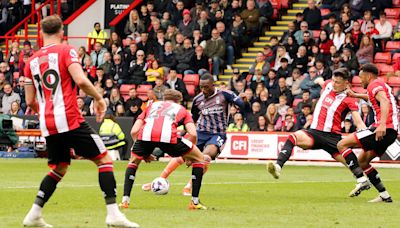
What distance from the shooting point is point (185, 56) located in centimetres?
3366

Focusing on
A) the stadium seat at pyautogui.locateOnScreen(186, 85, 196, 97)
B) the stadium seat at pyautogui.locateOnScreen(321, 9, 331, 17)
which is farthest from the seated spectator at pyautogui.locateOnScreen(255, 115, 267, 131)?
the stadium seat at pyautogui.locateOnScreen(321, 9, 331, 17)

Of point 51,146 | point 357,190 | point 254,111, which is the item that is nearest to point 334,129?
point 357,190

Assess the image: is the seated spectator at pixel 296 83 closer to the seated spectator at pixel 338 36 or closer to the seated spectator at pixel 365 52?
the seated spectator at pixel 338 36

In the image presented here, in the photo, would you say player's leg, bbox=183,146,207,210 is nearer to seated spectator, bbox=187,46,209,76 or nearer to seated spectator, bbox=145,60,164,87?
seated spectator, bbox=145,60,164,87

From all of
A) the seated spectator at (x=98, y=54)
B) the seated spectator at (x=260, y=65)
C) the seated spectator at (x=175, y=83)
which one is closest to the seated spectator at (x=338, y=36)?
the seated spectator at (x=260, y=65)

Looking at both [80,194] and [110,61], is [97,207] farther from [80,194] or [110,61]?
[110,61]

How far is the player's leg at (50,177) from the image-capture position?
10.8 meters

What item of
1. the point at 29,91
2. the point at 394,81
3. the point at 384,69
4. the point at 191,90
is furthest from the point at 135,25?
the point at 29,91

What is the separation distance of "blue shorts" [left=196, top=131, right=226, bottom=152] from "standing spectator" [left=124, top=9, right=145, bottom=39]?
760 inches

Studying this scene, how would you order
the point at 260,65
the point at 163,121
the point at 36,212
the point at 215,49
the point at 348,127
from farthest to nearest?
the point at 215,49 < the point at 260,65 < the point at 348,127 < the point at 163,121 < the point at 36,212

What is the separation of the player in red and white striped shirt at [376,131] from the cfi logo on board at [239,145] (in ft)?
43.4

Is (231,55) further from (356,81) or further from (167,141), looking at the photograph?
(167,141)

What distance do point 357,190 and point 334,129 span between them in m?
1.15

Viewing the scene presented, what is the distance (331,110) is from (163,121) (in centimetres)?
392
